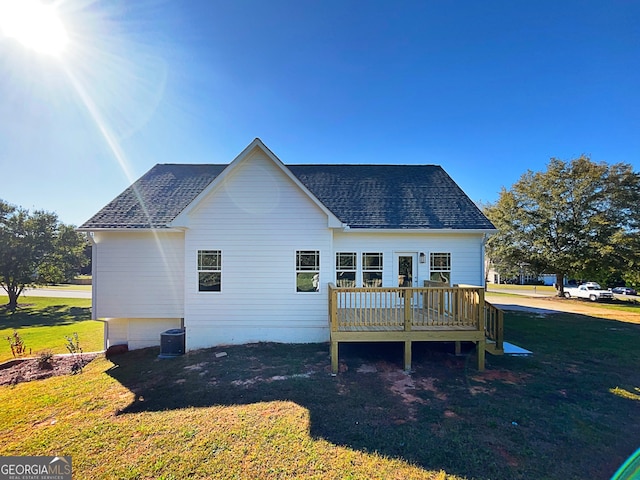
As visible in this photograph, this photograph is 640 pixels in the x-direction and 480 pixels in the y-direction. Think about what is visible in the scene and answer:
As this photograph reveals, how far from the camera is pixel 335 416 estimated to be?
485cm

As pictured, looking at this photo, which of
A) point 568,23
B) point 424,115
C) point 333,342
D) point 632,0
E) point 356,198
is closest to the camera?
point 333,342

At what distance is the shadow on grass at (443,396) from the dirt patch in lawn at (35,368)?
1525 mm

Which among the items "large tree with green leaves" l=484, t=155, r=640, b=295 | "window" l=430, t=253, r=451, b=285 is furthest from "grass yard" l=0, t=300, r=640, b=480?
"large tree with green leaves" l=484, t=155, r=640, b=295

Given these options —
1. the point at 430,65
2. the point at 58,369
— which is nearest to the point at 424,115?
the point at 430,65

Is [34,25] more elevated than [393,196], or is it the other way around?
[34,25]

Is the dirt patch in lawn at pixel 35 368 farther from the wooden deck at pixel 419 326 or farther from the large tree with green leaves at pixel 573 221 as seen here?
the large tree with green leaves at pixel 573 221

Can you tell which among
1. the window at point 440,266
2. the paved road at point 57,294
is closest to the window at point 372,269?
the window at point 440,266

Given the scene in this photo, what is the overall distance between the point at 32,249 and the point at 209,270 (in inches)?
962

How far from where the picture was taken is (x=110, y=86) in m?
10.1

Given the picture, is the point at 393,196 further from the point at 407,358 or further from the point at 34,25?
the point at 34,25

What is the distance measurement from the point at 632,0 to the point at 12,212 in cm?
3848

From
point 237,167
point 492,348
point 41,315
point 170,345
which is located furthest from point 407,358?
point 41,315

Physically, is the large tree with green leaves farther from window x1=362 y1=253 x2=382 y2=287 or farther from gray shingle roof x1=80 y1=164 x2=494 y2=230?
window x1=362 y1=253 x2=382 y2=287

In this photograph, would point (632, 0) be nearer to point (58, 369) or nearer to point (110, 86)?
point (110, 86)
